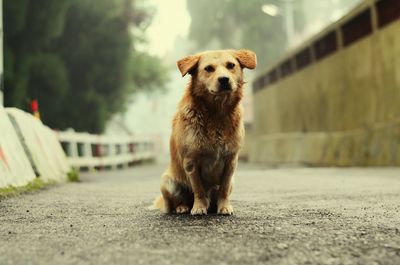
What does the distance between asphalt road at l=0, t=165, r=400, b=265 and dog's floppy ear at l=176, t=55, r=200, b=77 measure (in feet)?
3.65

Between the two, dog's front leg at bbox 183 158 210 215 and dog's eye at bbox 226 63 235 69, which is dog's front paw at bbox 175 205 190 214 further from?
dog's eye at bbox 226 63 235 69

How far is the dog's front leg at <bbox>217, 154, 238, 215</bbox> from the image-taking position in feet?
14.3

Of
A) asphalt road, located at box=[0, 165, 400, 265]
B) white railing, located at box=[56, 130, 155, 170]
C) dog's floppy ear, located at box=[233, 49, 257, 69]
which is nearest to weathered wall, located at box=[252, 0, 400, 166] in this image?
white railing, located at box=[56, 130, 155, 170]

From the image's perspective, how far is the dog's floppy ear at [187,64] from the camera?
4363mm

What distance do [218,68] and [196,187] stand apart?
913 millimetres

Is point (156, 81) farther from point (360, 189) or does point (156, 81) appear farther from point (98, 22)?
point (360, 189)

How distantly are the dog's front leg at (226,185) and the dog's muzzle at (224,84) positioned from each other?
53 centimetres

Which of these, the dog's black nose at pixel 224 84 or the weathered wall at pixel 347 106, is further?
the weathered wall at pixel 347 106

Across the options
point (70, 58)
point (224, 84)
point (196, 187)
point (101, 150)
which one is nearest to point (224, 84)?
point (224, 84)

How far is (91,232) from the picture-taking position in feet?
11.9

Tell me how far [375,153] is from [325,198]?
5.81m

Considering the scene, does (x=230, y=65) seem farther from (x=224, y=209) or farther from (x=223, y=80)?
(x=224, y=209)

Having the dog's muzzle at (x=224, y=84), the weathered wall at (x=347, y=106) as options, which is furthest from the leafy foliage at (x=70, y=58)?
the dog's muzzle at (x=224, y=84)

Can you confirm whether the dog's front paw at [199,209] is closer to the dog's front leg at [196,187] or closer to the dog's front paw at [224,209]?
the dog's front leg at [196,187]
